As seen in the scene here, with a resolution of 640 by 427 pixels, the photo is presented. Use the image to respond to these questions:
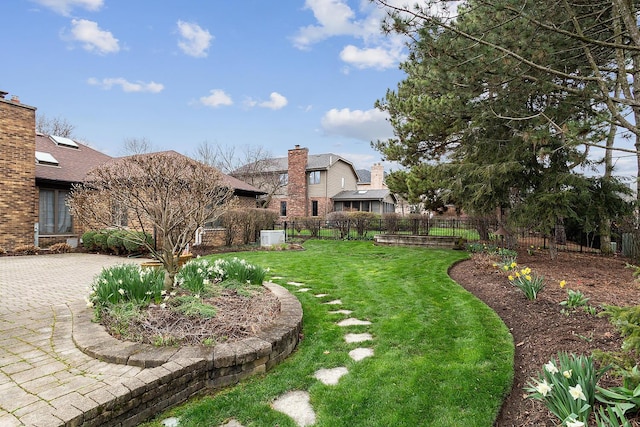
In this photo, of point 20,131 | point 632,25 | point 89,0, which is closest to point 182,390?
point 632,25

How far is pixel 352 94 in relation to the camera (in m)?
13.5

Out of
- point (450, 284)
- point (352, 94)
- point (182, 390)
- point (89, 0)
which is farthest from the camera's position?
point (352, 94)

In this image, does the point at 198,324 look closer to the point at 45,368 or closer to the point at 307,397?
the point at 45,368

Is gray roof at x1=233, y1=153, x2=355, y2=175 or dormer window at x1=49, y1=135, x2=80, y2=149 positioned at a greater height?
gray roof at x1=233, y1=153, x2=355, y2=175

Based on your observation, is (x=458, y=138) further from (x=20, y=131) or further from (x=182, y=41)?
(x=20, y=131)

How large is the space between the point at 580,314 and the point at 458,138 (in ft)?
31.3

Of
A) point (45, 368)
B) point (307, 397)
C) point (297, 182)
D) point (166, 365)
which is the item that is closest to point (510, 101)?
point (307, 397)

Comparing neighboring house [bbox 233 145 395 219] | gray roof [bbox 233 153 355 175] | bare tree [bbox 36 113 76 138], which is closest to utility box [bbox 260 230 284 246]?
neighboring house [bbox 233 145 395 219]

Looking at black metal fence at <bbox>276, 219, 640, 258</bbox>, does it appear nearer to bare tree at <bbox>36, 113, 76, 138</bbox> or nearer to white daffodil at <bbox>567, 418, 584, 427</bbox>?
white daffodil at <bbox>567, 418, 584, 427</bbox>

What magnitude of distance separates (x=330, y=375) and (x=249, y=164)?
29.1 metres

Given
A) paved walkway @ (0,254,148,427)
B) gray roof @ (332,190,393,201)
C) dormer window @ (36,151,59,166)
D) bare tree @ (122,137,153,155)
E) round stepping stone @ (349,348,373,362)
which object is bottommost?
round stepping stone @ (349,348,373,362)

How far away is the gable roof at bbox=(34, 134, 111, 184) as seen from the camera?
12453mm

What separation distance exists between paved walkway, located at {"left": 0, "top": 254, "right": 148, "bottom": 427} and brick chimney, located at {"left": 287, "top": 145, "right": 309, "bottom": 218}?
71.6 feet

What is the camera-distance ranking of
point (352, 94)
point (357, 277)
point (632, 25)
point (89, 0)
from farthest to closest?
point (352, 94) < point (89, 0) < point (357, 277) < point (632, 25)
